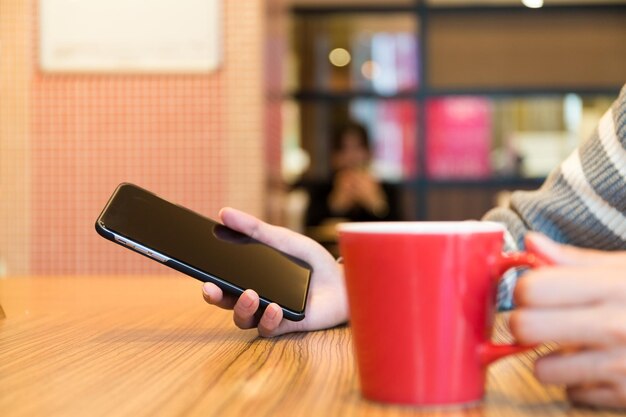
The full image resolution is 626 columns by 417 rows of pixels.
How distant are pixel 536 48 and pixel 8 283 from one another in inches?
146

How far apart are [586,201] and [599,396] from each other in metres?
0.48

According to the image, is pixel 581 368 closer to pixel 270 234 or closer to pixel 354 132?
pixel 270 234

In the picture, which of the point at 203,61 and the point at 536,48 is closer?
the point at 203,61

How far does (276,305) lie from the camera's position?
675 mm

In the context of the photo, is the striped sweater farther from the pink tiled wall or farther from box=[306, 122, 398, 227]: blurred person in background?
box=[306, 122, 398, 227]: blurred person in background

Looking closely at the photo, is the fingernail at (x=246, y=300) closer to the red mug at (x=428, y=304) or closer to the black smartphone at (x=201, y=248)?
the black smartphone at (x=201, y=248)

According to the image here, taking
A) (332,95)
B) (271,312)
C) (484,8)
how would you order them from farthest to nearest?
(332,95)
(484,8)
(271,312)

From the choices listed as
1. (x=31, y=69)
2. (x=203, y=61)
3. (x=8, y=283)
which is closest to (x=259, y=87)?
(x=203, y=61)

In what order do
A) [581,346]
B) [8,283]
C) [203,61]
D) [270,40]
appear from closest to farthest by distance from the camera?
[581,346]
[8,283]
[203,61]
[270,40]

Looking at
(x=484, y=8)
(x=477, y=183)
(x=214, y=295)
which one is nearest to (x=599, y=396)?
(x=214, y=295)

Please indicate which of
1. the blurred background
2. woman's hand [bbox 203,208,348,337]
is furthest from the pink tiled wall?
woman's hand [bbox 203,208,348,337]

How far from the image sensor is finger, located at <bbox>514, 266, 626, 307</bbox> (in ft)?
1.27

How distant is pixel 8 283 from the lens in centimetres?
115

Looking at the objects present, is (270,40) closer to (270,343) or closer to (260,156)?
(260,156)
